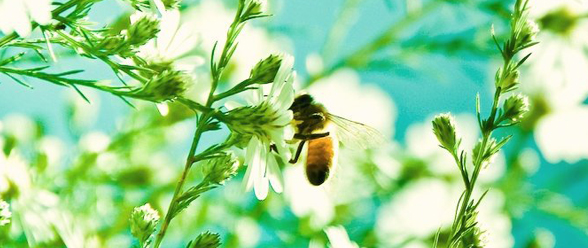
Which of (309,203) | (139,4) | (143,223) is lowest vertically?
(309,203)

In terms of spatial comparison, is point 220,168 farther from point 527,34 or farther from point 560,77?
point 560,77

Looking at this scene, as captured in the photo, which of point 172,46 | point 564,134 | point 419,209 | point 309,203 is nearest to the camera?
point 172,46

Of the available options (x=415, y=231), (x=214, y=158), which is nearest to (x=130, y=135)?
(x=415, y=231)

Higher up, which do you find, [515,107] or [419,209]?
[515,107]

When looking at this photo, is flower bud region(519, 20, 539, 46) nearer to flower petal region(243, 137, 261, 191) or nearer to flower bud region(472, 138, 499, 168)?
flower bud region(472, 138, 499, 168)

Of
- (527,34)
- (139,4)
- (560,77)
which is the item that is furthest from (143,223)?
(560,77)

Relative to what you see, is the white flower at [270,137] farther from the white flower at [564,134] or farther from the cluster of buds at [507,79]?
the white flower at [564,134]

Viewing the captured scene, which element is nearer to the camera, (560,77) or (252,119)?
(252,119)

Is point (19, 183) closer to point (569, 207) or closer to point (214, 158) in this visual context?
point (214, 158)
